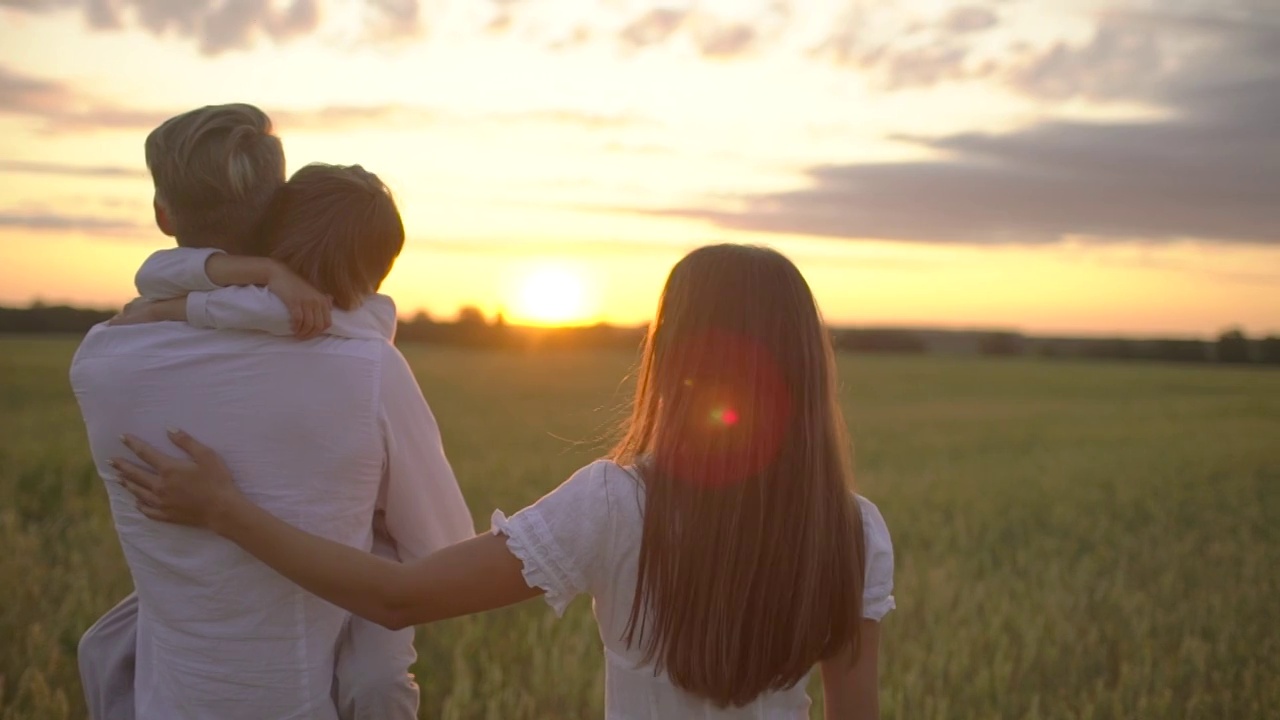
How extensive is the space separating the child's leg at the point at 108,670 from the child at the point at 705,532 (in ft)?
2.07

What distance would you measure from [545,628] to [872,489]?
5888 millimetres

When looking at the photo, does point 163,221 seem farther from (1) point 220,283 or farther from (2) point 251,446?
(2) point 251,446

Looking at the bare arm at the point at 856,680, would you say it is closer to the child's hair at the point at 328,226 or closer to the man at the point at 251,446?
the man at the point at 251,446

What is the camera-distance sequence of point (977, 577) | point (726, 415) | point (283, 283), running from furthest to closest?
point (977, 577)
point (283, 283)
point (726, 415)

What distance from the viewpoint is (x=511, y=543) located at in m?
1.79

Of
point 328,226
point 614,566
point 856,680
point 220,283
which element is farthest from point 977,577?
point 220,283

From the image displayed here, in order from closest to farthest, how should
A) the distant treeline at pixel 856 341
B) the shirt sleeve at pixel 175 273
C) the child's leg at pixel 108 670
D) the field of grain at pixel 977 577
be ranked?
the shirt sleeve at pixel 175 273, the child's leg at pixel 108 670, the field of grain at pixel 977 577, the distant treeline at pixel 856 341

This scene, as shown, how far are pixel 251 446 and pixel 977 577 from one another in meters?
5.91

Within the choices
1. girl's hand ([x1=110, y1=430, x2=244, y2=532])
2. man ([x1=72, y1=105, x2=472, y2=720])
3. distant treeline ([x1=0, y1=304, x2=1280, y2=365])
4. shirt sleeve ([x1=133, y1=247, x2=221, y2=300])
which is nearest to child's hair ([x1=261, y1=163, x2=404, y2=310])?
man ([x1=72, y1=105, x2=472, y2=720])

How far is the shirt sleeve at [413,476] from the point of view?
2.11 m

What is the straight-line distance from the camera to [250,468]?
2012 mm

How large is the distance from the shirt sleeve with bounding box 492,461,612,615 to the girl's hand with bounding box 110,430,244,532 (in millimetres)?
519

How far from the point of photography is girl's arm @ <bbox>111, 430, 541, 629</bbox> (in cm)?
183

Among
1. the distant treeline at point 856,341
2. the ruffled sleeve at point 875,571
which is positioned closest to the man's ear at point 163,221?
the ruffled sleeve at point 875,571
